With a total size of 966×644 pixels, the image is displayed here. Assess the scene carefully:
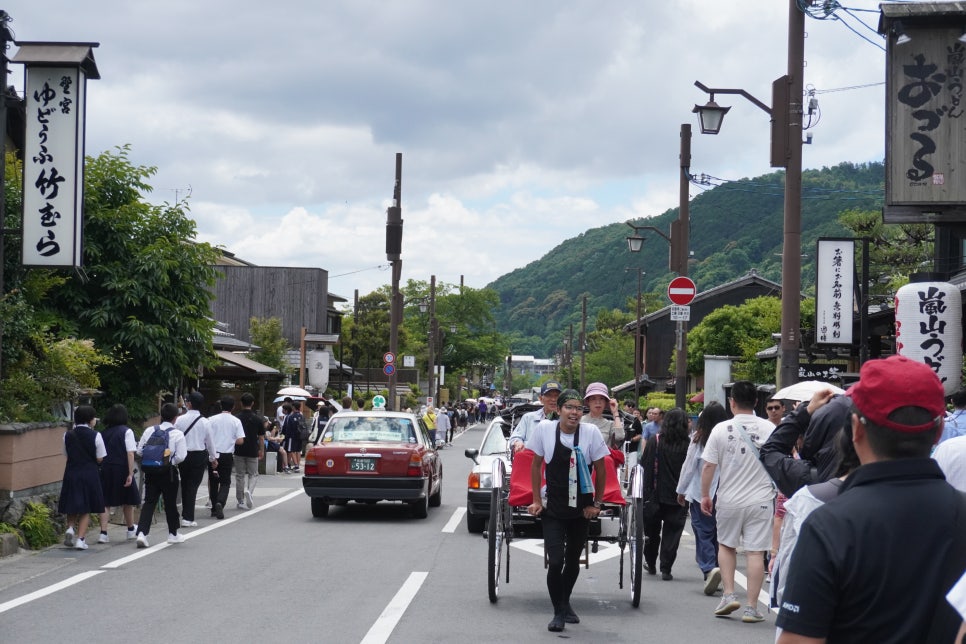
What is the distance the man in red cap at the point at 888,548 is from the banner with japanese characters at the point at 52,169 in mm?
12609

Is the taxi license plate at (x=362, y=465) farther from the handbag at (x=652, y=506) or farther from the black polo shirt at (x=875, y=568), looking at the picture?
the black polo shirt at (x=875, y=568)

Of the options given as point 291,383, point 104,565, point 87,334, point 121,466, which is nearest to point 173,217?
point 87,334

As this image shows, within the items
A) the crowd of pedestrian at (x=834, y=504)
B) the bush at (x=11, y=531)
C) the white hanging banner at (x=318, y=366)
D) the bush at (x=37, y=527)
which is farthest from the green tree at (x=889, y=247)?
the bush at (x=11, y=531)

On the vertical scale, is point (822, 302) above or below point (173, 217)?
below

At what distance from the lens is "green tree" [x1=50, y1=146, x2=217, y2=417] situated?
60.2 feet

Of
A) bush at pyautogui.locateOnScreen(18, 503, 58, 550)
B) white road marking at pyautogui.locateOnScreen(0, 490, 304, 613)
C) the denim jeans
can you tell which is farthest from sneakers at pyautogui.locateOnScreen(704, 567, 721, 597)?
bush at pyautogui.locateOnScreen(18, 503, 58, 550)

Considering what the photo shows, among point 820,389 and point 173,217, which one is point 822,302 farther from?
point 820,389

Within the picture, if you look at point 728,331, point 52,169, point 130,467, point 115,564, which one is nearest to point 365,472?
point 130,467

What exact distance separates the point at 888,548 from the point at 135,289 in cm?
1688

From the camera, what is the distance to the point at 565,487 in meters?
8.74

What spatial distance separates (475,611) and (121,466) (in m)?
5.95

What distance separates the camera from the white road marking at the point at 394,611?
26.7 feet

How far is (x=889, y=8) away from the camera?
43.4 feet

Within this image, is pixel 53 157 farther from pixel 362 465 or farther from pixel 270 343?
pixel 270 343
